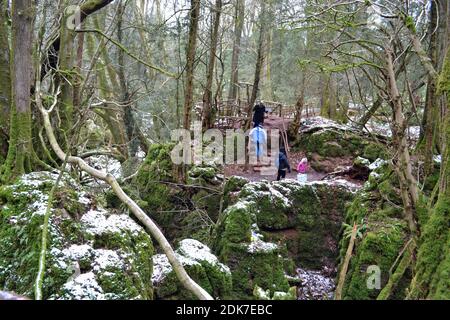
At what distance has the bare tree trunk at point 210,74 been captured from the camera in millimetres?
12233

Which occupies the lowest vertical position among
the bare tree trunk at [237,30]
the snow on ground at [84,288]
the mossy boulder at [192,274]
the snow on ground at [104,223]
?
the mossy boulder at [192,274]

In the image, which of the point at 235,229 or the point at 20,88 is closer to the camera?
the point at 20,88

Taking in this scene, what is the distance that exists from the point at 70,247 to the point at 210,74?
974cm

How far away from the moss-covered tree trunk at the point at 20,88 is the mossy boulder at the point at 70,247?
1.22 feet

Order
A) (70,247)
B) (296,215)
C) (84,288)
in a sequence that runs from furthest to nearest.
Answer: (296,215)
(70,247)
(84,288)

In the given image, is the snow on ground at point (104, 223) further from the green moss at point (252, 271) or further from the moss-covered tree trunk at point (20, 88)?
the green moss at point (252, 271)

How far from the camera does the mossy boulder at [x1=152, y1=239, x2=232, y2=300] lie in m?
5.10

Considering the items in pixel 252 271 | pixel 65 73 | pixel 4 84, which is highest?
pixel 65 73

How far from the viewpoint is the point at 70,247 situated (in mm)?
3986

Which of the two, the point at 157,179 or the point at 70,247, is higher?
the point at 70,247

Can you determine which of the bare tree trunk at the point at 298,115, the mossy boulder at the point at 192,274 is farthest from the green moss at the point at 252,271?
the bare tree trunk at the point at 298,115

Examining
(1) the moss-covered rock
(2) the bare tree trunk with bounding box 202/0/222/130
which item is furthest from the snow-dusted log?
(2) the bare tree trunk with bounding box 202/0/222/130

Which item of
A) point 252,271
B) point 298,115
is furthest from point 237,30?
point 252,271

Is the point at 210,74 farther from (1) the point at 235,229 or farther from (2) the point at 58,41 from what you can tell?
(1) the point at 235,229
